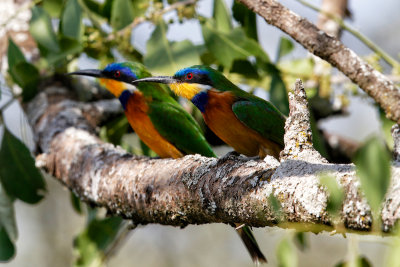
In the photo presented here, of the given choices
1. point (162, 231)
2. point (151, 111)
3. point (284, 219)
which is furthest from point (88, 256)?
point (162, 231)

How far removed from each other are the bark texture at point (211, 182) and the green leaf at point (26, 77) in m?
0.37

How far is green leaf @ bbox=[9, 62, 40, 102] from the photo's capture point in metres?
2.84

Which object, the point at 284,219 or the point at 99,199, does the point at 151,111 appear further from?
the point at 284,219

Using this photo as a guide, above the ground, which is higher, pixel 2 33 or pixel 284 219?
pixel 284 219

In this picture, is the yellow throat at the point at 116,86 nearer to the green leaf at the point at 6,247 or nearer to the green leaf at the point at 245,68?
the green leaf at the point at 245,68

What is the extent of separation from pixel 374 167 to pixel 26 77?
2.52 meters

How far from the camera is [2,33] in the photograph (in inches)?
143

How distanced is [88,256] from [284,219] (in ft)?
6.05

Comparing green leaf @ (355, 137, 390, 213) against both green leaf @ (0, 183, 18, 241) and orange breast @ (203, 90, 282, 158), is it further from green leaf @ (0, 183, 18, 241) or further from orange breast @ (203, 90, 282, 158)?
green leaf @ (0, 183, 18, 241)

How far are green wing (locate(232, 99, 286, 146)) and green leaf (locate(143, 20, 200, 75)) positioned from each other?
0.31 metres

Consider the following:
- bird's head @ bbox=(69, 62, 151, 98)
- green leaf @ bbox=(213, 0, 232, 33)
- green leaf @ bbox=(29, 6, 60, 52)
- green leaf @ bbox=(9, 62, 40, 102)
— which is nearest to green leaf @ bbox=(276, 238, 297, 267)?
green leaf @ bbox=(213, 0, 232, 33)

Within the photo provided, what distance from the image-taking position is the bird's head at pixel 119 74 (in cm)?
301

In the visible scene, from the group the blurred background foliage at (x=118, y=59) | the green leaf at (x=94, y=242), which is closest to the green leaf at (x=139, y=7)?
the blurred background foliage at (x=118, y=59)

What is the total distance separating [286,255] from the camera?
266 cm
